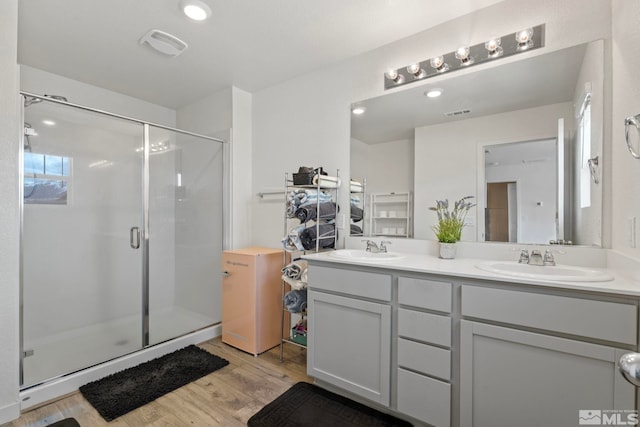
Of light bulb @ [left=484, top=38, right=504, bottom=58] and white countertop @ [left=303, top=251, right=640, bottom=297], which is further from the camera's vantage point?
light bulb @ [left=484, top=38, right=504, bottom=58]

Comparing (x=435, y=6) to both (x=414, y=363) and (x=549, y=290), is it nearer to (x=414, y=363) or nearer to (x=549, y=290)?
(x=549, y=290)

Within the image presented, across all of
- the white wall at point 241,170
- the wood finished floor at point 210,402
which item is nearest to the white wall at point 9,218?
the wood finished floor at point 210,402

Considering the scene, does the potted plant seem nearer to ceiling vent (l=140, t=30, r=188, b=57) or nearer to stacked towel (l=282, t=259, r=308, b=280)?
stacked towel (l=282, t=259, r=308, b=280)

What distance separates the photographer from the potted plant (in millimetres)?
1847

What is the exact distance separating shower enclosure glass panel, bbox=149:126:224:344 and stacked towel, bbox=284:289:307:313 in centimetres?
108

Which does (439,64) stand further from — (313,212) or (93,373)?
(93,373)

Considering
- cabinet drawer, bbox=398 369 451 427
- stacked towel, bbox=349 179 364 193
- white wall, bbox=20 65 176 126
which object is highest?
white wall, bbox=20 65 176 126

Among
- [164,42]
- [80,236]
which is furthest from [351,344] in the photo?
[80,236]

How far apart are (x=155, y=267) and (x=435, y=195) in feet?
9.19

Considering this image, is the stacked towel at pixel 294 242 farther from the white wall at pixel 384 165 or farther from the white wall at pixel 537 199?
the white wall at pixel 537 199

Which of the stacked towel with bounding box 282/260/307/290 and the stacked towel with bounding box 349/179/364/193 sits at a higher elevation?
the stacked towel with bounding box 349/179/364/193

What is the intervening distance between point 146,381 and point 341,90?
8.68 ft

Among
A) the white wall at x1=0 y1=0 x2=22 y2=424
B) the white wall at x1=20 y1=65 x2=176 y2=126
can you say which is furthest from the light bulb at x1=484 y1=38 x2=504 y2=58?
the white wall at x1=20 y1=65 x2=176 y2=126

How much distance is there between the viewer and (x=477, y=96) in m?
1.90
